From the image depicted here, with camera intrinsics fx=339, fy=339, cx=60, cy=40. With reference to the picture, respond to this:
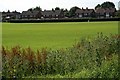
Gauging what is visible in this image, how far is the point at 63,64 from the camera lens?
11.0m

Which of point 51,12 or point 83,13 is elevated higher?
point 51,12

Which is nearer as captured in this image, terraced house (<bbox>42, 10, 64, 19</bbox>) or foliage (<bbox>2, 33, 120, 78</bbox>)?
foliage (<bbox>2, 33, 120, 78</bbox>)

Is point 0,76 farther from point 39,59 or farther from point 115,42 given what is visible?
point 115,42

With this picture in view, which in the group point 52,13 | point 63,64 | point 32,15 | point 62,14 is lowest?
point 63,64

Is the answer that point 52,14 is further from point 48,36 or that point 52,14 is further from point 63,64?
point 63,64

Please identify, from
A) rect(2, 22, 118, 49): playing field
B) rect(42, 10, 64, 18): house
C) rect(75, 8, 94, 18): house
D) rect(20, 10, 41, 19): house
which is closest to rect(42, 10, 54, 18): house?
rect(42, 10, 64, 18): house

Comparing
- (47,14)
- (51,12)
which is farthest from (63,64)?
(47,14)

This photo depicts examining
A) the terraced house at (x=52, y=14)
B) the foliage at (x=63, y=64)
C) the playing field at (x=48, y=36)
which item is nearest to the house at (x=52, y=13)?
the terraced house at (x=52, y=14)

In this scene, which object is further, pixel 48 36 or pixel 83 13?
pixel 83 13

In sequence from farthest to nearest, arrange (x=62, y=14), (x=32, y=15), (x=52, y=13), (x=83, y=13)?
(x=83, y=13) → (x=52, y=13) → (x=62, y=14) → (x=32, y=15)

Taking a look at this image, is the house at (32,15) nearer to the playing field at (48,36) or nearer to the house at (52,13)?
the house at (52,13)

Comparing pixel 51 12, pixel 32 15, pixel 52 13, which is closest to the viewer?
pixel 32 15

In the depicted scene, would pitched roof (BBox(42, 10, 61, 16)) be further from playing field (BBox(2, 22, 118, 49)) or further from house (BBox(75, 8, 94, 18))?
playing field (BBox(2, 22, 118, 49))

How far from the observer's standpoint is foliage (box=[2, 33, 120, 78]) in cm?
996
